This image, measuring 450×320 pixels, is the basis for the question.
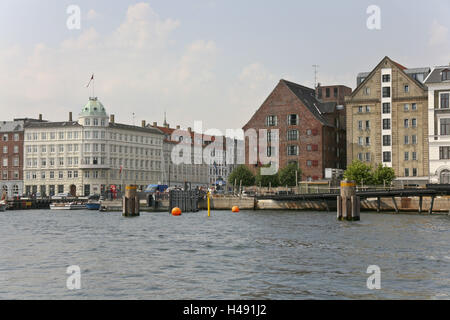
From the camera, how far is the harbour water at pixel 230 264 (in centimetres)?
2642

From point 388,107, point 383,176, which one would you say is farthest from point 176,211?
point 388,107

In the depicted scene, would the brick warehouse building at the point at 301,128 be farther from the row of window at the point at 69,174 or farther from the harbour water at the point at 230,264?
the harbour water at the point at 230,264

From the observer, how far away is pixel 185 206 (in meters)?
110

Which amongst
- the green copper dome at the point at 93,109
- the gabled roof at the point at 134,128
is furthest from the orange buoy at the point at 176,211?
the gabled roof at the point at 134,128

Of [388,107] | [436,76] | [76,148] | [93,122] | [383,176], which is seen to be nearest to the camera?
[383,176]

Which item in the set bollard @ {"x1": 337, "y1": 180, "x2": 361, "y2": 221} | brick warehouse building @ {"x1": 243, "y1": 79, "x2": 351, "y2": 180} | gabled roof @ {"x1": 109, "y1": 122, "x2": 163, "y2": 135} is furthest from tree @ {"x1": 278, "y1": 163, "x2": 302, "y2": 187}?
gabled roof @ {"x1": 109, "y1": 122, "x2": 163, "y2": 135}

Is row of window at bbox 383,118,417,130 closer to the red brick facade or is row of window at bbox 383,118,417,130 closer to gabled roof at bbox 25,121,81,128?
gabled roof at bbox 25,121,81,128

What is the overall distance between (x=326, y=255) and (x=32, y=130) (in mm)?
144338

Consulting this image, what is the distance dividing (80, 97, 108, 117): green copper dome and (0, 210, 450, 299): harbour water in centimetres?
11314

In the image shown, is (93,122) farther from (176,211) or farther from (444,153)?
(444,153)

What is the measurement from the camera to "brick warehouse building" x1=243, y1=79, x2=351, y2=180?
125188mm

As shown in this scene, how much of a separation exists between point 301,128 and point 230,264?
9412 cm

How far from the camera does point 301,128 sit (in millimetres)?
127000

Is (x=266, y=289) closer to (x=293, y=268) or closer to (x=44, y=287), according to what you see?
(x=293, y=268)
